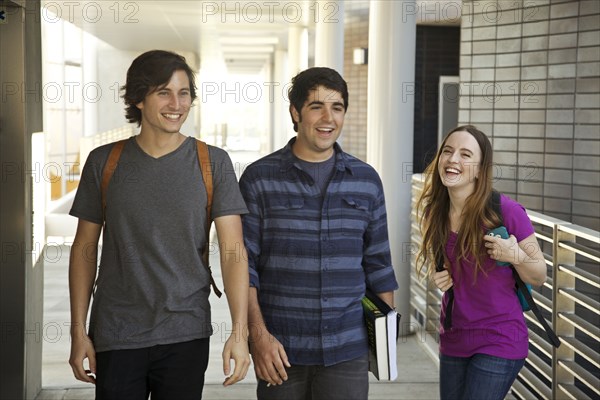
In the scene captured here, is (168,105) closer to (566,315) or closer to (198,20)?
(566,315)

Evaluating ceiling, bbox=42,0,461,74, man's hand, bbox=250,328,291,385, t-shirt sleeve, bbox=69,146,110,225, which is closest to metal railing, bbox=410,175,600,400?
man's hand, bbox=250,328,291,385

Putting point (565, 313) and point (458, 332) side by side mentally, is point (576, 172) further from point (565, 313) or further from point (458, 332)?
point (458, 332)

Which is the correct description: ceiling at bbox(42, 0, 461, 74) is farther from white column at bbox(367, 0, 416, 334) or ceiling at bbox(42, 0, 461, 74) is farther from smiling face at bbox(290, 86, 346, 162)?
smiling face at bbox(290, 86, 346, 162)

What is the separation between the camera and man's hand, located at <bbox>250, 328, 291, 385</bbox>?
8.25 ft

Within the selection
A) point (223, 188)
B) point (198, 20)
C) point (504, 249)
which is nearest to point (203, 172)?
point (223, 188)

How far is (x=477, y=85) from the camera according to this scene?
7137 millimetres

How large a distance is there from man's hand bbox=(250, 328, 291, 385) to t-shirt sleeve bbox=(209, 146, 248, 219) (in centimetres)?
41

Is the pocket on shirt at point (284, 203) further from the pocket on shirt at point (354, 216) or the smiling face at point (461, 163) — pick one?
the smiling face at point (461, 163)

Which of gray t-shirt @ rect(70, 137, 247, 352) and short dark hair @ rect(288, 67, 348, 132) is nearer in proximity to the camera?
gray t-shirt @ rect(70, 137, 247, 352)

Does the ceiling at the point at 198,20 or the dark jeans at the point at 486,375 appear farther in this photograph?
the ceiling at the point at 198,20

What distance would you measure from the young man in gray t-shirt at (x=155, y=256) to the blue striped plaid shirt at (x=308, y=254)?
0.17 meters

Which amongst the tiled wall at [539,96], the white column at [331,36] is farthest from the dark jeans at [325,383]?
the white column at [331,36]

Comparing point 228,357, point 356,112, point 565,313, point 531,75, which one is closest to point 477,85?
point 531,75

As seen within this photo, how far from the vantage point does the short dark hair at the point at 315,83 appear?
257cm
